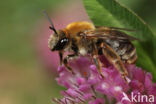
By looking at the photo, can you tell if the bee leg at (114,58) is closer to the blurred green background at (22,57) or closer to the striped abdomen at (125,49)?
the striped abdomen at (125,49)

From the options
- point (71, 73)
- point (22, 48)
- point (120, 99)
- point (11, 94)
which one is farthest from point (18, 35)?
point (120, 99)

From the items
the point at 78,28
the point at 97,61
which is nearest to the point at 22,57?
the point at 78,28

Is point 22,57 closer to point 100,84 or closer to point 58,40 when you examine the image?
point 58,40

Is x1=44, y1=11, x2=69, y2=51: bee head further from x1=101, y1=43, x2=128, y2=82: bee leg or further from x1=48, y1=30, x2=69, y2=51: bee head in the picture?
x1=101, y1=43, x2=128, y2=82: bee leg

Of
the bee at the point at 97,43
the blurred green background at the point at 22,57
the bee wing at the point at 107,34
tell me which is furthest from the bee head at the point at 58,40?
the blurred green background at the point at 22,57

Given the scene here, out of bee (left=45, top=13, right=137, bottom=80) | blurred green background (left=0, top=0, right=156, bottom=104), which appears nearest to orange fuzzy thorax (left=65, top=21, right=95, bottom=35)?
bee (left=45, top=13, right=137, bottom=80)

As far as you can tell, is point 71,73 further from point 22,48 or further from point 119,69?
point 22,48

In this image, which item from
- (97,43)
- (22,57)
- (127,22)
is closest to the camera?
(127,22)
